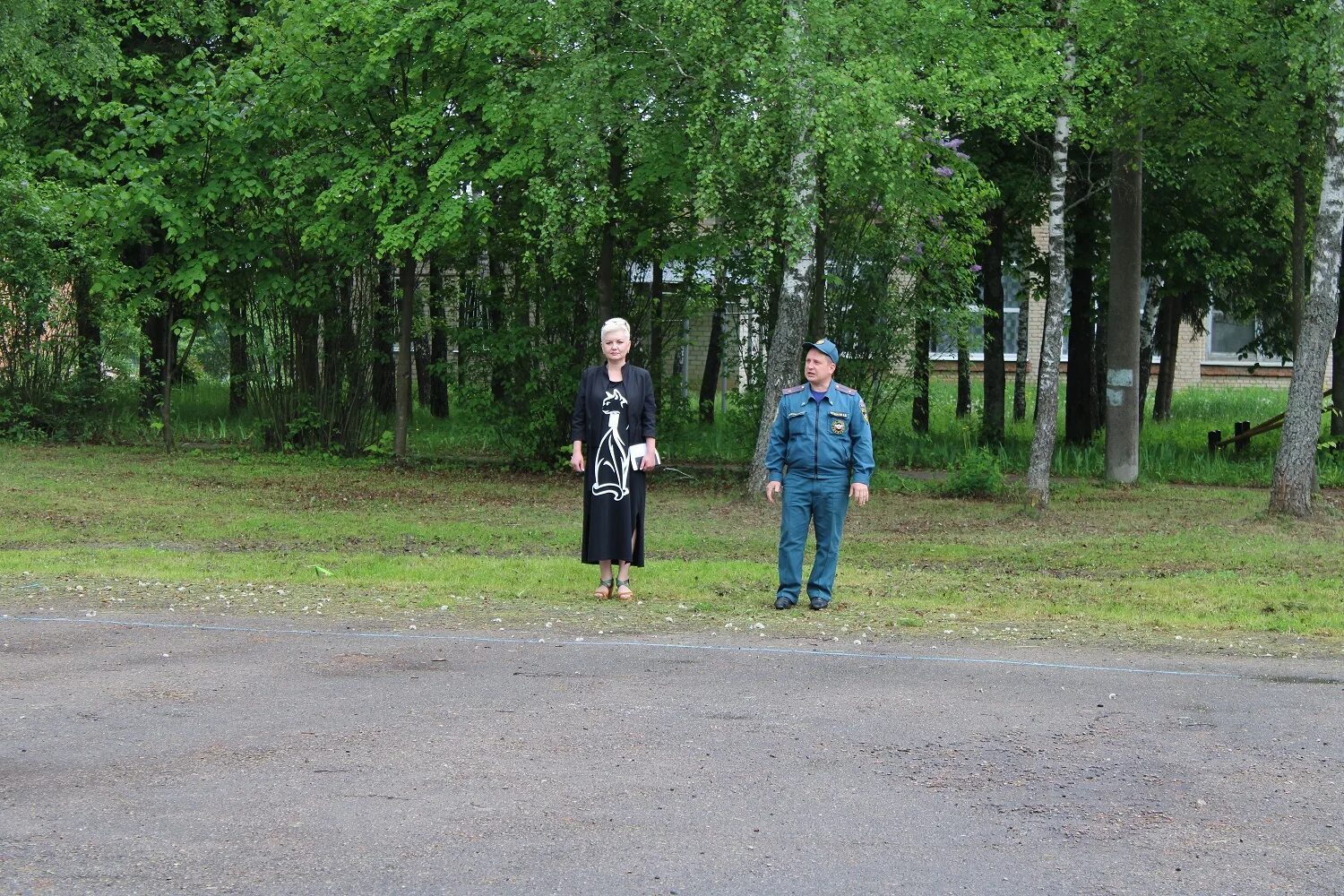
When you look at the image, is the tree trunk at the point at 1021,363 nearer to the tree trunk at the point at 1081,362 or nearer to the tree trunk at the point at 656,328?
the tree trunk at the point at 1081,362

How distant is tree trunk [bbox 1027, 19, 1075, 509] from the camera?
1748 centimetres

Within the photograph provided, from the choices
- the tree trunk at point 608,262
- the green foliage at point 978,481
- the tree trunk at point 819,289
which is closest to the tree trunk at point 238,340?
the tree trunk at point 608,262

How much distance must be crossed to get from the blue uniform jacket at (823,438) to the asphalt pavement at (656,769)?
5.05ft

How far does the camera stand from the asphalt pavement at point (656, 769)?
5117 millimetres

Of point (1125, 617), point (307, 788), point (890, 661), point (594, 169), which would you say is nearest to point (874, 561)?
point (1125, 617)

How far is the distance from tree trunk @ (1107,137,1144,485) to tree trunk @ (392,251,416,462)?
10.3m

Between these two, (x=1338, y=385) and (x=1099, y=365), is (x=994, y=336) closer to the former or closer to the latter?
(x=1099, y=365)

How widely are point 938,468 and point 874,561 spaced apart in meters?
10.7

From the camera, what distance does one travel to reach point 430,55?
21.1 metres

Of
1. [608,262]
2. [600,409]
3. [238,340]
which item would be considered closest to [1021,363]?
[608,262]

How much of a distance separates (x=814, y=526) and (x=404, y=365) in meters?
14.6

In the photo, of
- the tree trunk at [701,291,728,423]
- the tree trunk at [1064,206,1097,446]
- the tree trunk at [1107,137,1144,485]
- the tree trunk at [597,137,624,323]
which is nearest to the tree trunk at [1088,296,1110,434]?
the tree trunk at [1064,206,1097,446]

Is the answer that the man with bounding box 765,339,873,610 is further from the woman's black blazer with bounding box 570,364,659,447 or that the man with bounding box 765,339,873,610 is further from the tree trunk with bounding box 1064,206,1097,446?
the tree trunk with bounding box 1064,206,1097,446

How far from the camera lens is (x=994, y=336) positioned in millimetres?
26609
